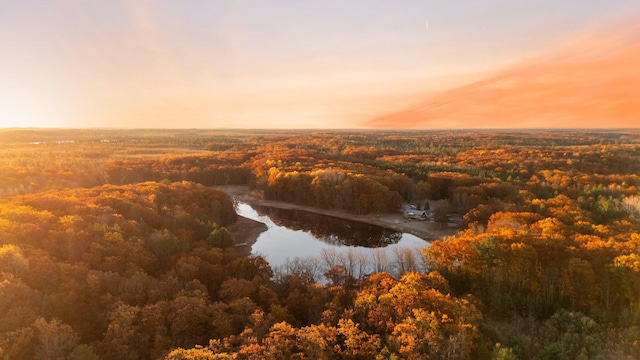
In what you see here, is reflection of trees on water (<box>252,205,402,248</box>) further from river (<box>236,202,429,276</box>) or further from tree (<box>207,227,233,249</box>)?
tree (<box>207,227,233,249</box>)

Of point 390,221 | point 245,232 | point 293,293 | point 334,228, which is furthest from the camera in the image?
point 390,221

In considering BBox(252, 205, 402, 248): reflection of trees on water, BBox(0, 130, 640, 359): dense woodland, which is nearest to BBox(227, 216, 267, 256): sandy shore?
BBox(252, 205, 402, 248): reflection of trees on water

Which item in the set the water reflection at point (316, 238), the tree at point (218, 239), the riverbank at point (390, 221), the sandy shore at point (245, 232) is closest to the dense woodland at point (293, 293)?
the tree at point (218, 239)

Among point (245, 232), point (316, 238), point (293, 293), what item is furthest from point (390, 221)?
point (293, 293)

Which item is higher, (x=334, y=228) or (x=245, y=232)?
(x=245, y=232)

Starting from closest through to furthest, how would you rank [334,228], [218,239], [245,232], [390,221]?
[218,239] < [245,232] < [334,228] < [390,221]

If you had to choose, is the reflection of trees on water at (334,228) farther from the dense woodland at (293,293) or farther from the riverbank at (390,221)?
the dense woodland at (293,293)

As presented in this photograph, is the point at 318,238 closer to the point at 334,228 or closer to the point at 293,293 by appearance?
the point at 334,228

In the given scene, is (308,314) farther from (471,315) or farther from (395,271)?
(395,271)
